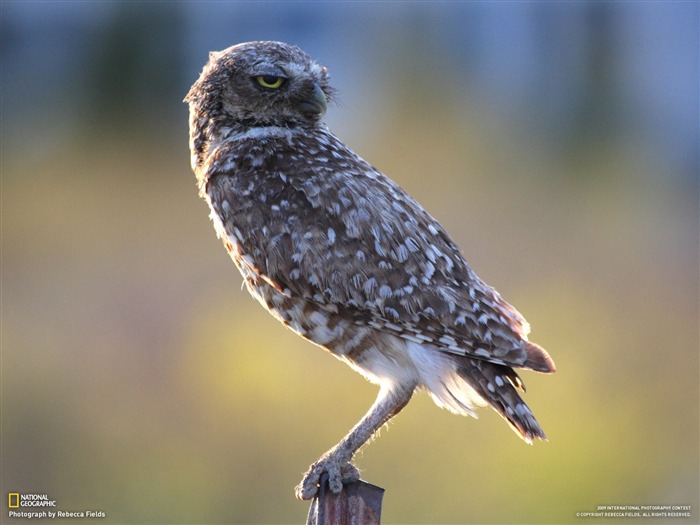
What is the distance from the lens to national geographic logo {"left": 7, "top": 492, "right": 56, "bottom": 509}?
5.50 meters

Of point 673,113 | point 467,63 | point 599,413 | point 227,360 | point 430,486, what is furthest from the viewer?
point 467,63

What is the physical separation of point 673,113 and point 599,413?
5400mm

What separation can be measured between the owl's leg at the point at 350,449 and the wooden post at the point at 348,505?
0.09 ft

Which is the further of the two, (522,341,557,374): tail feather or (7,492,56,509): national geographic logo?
(7,492,56,509): national geographic logo

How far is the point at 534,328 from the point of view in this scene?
23.6 feet

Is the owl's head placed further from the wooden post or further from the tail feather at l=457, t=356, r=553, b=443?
the wooden post

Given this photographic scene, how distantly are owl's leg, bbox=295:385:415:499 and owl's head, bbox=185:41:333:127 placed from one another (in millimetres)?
1145

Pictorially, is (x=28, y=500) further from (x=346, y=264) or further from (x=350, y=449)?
(x=346, y=264)

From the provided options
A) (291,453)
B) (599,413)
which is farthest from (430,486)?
(599,413)

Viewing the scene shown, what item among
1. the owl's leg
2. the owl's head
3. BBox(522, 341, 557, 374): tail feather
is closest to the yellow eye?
the owl's head

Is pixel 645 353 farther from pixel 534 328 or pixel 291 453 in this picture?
pixel 291 453

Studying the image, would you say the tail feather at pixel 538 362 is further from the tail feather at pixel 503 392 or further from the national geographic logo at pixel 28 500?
the national geographic logo at pixel 28 500

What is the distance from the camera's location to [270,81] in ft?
11.8

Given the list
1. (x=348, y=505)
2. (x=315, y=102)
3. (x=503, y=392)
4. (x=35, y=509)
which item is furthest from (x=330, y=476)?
(x=35, y=509)
